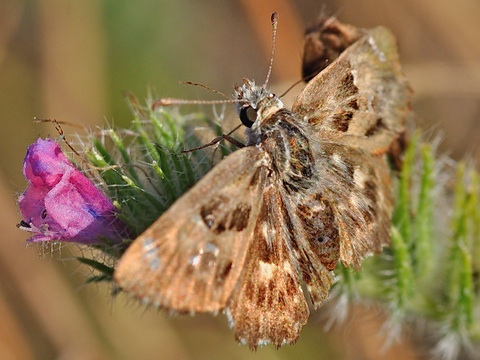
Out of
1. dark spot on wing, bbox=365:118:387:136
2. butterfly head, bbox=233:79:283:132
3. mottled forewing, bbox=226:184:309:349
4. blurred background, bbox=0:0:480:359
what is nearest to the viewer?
mottled forewing, bbox=226:184:309:349

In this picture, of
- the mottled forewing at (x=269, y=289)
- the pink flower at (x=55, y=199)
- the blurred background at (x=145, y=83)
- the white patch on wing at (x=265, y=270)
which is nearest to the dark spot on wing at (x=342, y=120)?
the mottled forewing at (x=269, y=289)

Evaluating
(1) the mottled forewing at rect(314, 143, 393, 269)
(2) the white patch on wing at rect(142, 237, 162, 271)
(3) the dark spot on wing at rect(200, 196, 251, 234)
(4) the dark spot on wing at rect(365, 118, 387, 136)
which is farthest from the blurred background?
(2) the white patch on wing at rect(142, 237, 162, 271)

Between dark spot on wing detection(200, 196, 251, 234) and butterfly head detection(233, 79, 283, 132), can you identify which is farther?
butterfly head detection(233, 79, 283, 132)

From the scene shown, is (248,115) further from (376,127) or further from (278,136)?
(376,127)

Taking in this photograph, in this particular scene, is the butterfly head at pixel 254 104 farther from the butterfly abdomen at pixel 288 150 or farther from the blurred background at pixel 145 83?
the blurred background at pixel 145 83

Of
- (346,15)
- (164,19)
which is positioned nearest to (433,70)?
(346,15)

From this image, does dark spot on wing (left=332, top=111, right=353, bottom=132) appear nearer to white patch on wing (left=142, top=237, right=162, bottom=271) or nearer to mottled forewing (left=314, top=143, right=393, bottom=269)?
mottled forewing (left=314, top=143, right=393, bottom=269)
